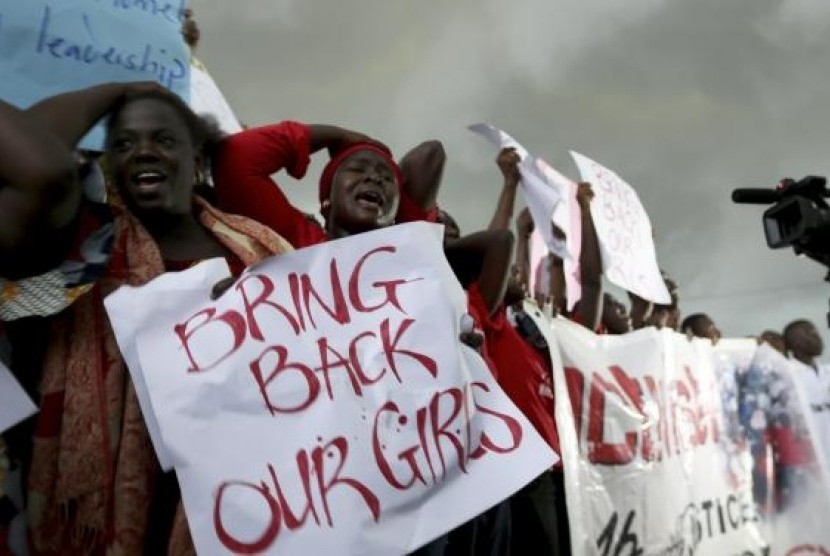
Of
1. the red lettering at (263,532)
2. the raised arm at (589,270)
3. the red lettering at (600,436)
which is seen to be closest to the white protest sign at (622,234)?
the raised arm at (589,270)

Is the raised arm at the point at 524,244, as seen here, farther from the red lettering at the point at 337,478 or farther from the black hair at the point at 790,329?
the red lettering at the point at 337,478

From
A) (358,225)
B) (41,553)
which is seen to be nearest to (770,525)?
(358,225)

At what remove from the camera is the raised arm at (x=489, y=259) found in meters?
2.61

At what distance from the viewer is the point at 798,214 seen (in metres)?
2.13

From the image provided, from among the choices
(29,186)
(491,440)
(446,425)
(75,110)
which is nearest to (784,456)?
(491,440)

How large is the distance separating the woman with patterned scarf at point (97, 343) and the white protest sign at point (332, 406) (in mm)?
74

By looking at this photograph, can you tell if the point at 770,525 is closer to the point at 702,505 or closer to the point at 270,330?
the point at 702,505

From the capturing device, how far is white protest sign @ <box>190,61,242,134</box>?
3135mm

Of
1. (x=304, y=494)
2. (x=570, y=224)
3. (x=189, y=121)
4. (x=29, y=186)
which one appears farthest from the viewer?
(x=570, y=224)

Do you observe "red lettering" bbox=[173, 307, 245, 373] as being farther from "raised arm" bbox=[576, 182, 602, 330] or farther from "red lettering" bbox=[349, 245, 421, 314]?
"raised arm" bbox=[576, 182, 602, 330]

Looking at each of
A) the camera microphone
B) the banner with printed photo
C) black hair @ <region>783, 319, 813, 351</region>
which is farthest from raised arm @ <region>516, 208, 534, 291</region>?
the camera microphone

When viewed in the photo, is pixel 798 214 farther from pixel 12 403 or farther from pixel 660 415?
pixel 660 415

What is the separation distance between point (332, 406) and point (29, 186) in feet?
1.99

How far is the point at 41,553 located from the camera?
59.7 inches
